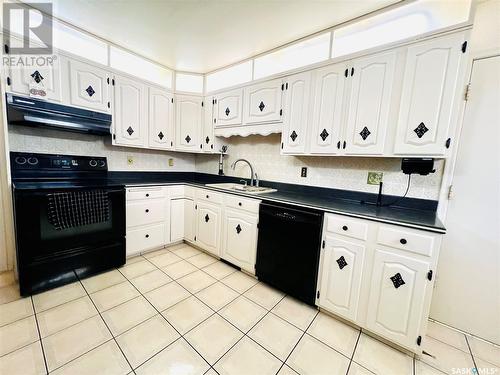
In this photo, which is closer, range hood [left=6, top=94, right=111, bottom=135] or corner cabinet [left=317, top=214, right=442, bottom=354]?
corner cabinet [left=317, top=214, right=442, bottom=354]

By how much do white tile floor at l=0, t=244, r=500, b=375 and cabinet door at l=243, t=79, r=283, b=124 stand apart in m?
1.82

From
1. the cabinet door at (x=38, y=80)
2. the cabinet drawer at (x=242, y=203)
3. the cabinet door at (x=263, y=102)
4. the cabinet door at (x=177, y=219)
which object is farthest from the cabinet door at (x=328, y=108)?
the cabinet door at (x=38, y=80)

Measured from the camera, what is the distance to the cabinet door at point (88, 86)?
6.80 ft

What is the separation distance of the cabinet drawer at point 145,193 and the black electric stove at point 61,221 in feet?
0.52

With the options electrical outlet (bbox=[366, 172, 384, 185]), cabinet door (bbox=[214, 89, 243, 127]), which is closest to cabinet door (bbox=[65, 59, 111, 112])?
cabinet door (bbox=[214, 89, 243, 127])

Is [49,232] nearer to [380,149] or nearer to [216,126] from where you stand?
[216,126]

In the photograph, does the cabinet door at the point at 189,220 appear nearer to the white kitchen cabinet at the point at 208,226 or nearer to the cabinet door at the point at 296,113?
the white kitchen cabinet at the point at 208,226

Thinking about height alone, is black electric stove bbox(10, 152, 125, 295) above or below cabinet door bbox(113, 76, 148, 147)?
below

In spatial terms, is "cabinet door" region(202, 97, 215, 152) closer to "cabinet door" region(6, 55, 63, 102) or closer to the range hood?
the range hood

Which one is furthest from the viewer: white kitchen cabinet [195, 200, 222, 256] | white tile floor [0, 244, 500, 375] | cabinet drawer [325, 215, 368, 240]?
white kitchen cabinet [195, 200, 222, 256]

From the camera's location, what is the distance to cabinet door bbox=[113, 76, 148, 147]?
94.6 inches

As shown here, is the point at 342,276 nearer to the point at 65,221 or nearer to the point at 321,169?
the point at 321,169

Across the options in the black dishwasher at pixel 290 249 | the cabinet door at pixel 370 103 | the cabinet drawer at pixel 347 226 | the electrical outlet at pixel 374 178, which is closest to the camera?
the cabinet drawer at pixel 347 226

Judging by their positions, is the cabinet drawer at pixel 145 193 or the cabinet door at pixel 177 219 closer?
the cabinet drawer at pixel 145 193
